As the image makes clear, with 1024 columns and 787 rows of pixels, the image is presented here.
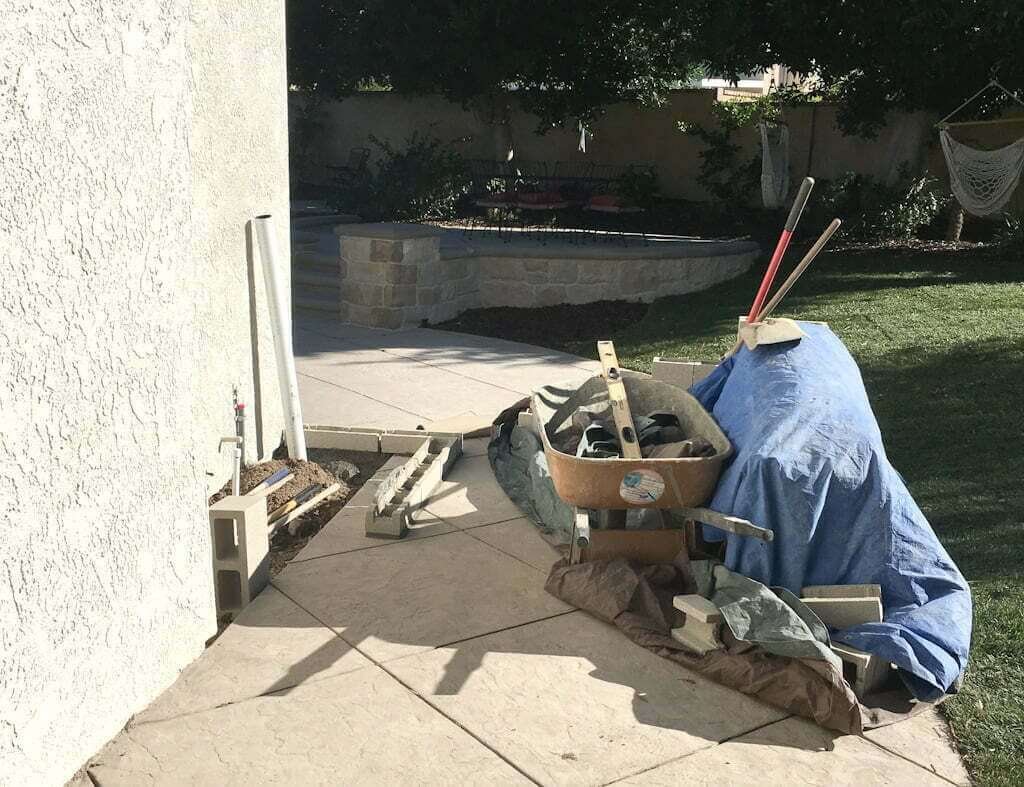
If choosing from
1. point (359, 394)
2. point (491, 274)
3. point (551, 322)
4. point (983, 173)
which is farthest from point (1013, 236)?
point (359, 394)

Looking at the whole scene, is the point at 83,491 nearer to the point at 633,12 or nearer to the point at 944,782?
the point at 944,782

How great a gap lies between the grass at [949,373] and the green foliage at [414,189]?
450 cm

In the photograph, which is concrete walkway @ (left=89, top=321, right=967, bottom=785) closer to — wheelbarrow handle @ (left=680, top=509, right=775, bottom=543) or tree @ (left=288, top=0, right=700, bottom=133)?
wheelbarrow handle @ (left=680, top=509, right=775, bottom=543)

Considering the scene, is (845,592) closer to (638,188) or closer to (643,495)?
(643,495)

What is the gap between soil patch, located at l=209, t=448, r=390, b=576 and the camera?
5516 mm

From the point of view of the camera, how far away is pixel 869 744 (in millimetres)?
3674

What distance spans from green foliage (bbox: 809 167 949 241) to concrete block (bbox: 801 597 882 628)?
11.3m

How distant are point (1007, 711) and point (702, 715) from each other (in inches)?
42.9

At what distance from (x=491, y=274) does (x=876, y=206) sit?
18.8ft

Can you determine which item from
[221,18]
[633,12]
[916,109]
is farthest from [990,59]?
[221,18]

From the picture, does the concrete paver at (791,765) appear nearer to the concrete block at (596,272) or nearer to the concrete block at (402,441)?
the concrete block at (402,441)

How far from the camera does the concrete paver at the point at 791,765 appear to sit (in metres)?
3.45

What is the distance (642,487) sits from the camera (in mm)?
4574

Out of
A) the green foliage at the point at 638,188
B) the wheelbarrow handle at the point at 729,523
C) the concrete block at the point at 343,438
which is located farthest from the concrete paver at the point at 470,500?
the green foliage at the point at 638,188
